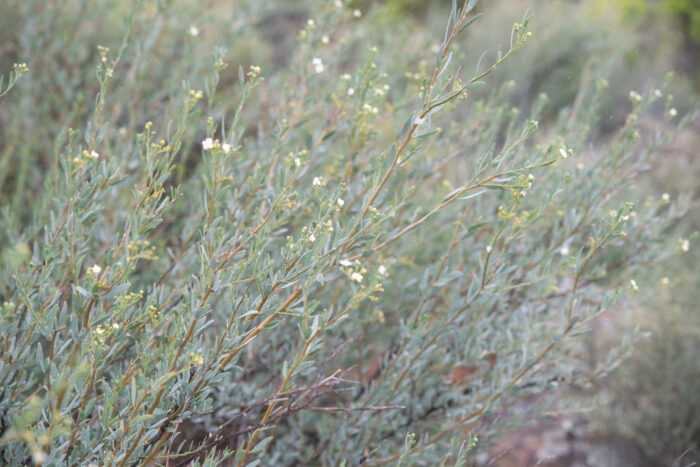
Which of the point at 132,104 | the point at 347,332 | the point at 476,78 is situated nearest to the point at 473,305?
the point at 347,332

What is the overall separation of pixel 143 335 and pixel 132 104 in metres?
A: 1.42

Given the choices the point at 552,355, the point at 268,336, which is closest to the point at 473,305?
the point at 552,355

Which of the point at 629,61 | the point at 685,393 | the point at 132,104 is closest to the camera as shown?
the point at 132,104

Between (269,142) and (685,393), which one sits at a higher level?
(269,142)

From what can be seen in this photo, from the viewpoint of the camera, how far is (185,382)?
1314mm

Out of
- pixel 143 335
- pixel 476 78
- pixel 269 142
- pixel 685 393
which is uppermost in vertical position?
pixel 476 78

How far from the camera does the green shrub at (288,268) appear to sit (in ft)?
4.29

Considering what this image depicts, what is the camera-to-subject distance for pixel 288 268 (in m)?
1.27

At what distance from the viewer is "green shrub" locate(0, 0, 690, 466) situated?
1.31m

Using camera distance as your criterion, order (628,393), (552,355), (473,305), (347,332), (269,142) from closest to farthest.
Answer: (552,355) → (473,305) → (347,332) → (269,142) → (628,393)

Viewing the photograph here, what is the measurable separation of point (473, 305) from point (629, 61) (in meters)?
8.87

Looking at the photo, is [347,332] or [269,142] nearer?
[347,332]

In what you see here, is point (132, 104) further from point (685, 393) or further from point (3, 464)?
point (685, 393)

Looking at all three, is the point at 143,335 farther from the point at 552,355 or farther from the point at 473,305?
the point at 552,355
